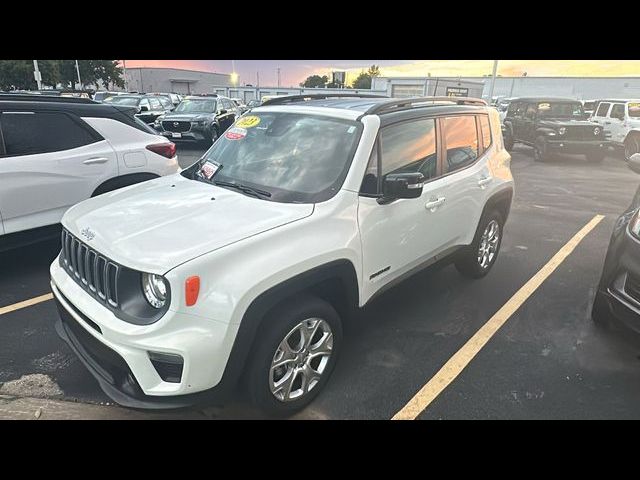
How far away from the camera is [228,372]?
7.49 ft

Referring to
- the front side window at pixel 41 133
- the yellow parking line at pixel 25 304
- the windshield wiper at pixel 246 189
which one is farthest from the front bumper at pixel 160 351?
the front side window at pixel 41 133

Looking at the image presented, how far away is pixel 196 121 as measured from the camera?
14406 millimetres

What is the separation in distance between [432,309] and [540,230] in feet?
11.3

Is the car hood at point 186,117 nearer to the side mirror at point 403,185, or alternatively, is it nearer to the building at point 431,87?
the side mirror at point 403,185

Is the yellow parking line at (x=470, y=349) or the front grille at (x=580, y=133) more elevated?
the front grille at (x=580, y=133)

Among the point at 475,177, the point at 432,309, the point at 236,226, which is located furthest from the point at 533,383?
the point at 236,226

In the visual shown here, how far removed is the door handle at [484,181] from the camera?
4191 mm

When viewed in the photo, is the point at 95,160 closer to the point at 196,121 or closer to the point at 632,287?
the point at 632,287

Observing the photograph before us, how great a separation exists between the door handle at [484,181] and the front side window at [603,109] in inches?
557

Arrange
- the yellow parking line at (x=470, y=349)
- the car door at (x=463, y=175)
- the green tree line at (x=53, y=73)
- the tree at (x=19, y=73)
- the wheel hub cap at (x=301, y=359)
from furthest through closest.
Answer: the green tree line at (x=53, y=73) < the tree at (x=19, y=73) < the car door at (x=463, y=175) < the yellow parking line at (x=470, y=349) < the wheel hub cap at (x=301, y=359)

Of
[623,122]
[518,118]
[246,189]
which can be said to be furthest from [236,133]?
[623,122]

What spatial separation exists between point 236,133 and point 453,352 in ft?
7.99

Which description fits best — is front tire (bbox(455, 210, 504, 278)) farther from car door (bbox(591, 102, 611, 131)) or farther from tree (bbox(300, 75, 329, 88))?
tree (bbox(300, 75, 329, 88))

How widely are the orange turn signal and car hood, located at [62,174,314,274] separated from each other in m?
0.11
